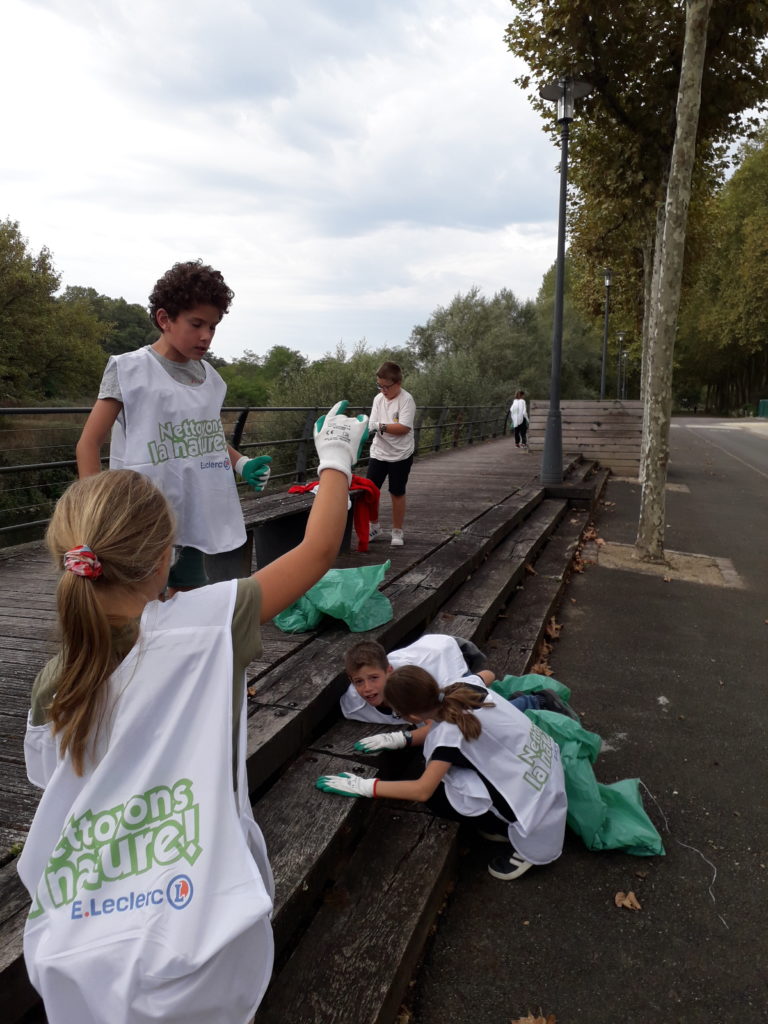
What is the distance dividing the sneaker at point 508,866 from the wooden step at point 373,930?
6.7 inches

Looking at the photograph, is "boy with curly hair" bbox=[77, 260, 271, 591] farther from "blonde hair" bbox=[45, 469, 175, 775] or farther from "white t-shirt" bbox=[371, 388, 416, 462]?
"white t-shirt" bbox=[371, 388, 416, 462]

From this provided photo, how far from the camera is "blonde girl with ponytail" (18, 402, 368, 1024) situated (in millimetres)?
1146

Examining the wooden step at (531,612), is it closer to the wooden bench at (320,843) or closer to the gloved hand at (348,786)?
the wooden bench at (320,843)

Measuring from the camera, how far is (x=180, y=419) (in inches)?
90.8

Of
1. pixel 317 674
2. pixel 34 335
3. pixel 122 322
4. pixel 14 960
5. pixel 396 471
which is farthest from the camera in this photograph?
pixel 122 322

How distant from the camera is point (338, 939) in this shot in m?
2.14

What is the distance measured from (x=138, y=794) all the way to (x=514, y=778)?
173 cm

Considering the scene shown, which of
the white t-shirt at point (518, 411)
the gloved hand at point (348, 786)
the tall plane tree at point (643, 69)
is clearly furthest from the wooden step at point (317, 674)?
the white t-shirt at point (518, 411)

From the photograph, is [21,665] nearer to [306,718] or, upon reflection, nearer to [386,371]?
[306,718]

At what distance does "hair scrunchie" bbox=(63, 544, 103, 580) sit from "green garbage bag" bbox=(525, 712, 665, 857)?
230cm

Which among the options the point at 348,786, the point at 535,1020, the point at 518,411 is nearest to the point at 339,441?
the point at 348,786

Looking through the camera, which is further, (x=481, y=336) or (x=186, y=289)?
(x=481, y=336)

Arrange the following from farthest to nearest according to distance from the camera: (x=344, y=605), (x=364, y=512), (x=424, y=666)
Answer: (x=364, y=512), (x=344, y=605), (x=424, y=666)

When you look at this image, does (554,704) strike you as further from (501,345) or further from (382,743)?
(501,345)
